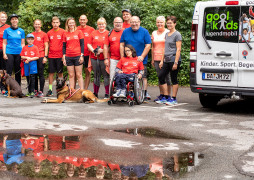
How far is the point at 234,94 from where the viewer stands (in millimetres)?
9062

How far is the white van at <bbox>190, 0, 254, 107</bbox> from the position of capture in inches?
353

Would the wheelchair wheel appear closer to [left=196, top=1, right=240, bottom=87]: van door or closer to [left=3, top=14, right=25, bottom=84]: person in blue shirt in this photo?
[left=196, top=1, right=240, bottom=87]: van door

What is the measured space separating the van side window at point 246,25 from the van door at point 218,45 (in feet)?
0.28

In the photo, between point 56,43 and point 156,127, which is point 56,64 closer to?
point 56,43

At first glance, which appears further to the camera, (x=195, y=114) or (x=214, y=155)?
(x=195, y=114)

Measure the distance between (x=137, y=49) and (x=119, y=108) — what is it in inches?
67.7

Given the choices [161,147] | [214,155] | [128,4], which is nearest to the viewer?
[214,155]

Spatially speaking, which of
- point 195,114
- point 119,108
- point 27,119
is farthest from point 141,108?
point 27,119

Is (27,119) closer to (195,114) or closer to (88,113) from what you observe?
(88,113)

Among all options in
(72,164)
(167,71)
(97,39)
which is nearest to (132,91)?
(167,71)

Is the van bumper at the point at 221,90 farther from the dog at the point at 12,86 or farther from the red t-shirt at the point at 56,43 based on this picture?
the dog at the point at 12,86

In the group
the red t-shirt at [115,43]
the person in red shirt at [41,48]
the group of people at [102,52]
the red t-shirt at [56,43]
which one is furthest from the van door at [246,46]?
the person in red shirt at [41,48]

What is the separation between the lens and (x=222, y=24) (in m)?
9.20

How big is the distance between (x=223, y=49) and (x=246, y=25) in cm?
66
